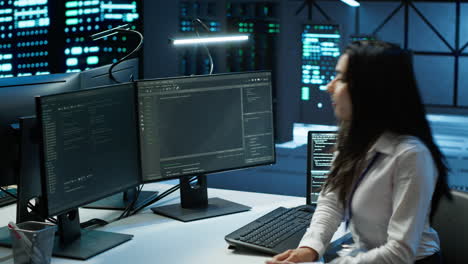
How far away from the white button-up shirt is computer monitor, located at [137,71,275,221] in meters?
0.71

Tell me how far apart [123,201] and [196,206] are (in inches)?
11.6

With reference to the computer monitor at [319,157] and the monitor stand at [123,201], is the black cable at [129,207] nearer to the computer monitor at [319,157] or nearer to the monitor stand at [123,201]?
the monitor stand at [123,201]

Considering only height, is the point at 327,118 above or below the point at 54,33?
below

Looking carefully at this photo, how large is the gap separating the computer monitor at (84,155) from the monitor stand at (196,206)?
0.75ft

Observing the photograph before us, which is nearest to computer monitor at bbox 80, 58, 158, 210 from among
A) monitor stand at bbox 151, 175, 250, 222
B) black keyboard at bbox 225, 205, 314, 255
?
monitor stand at bbox 151, 175, 250, 222

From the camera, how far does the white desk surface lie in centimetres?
194

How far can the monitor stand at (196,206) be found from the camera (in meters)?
2.40

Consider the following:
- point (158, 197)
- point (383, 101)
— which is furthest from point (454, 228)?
point (158, 197)

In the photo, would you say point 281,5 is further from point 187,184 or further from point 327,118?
point 187,184

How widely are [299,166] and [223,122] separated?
4498 millimetres

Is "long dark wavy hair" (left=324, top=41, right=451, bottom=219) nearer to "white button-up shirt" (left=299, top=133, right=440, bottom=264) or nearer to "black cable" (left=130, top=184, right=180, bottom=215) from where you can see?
"white button-up shirt" (left=299, top=133, right=440, bottom=264)

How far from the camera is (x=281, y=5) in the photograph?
7.60 meters

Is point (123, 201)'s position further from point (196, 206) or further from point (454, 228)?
point (454, 228)

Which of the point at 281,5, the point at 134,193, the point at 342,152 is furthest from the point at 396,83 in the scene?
the point at 281,5
